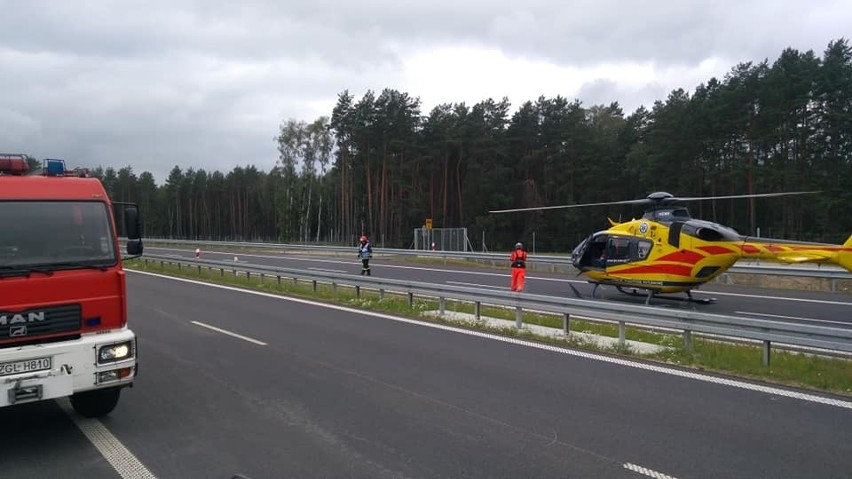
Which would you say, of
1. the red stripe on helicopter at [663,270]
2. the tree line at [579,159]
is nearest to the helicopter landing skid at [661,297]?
the red stripe on helicopter at [663,270]

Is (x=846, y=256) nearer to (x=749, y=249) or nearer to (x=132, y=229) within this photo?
(x=749, y=249)

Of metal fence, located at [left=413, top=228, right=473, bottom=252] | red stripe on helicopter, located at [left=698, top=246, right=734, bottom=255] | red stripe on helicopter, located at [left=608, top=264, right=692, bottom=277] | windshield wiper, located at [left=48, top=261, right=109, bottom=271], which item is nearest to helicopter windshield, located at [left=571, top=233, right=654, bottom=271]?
red stripe on helicopter, located at [left=608, top=264, right=692, bottom=277]

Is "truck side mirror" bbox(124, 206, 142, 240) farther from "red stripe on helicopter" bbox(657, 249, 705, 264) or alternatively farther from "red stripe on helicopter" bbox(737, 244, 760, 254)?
"red stripe on helicopter" bbox(737, 244, 760, 254)

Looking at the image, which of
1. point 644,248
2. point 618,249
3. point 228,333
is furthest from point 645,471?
point 618,249

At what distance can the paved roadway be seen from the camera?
502 centimetres

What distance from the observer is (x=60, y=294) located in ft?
17.9

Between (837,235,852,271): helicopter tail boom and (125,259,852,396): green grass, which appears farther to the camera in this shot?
(837,235,852,271): helicopter tail boom

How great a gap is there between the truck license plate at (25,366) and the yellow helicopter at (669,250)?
37.6ft

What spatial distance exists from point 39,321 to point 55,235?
0.96 meters

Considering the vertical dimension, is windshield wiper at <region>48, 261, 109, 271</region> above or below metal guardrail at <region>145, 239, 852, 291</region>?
above

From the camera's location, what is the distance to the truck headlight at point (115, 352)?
5551 mm

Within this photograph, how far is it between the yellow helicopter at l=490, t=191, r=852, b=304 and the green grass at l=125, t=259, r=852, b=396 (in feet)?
10.7

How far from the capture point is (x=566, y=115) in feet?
188

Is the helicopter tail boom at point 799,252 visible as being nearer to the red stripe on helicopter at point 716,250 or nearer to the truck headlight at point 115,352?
the red stripe on helicopter at point 716,250
